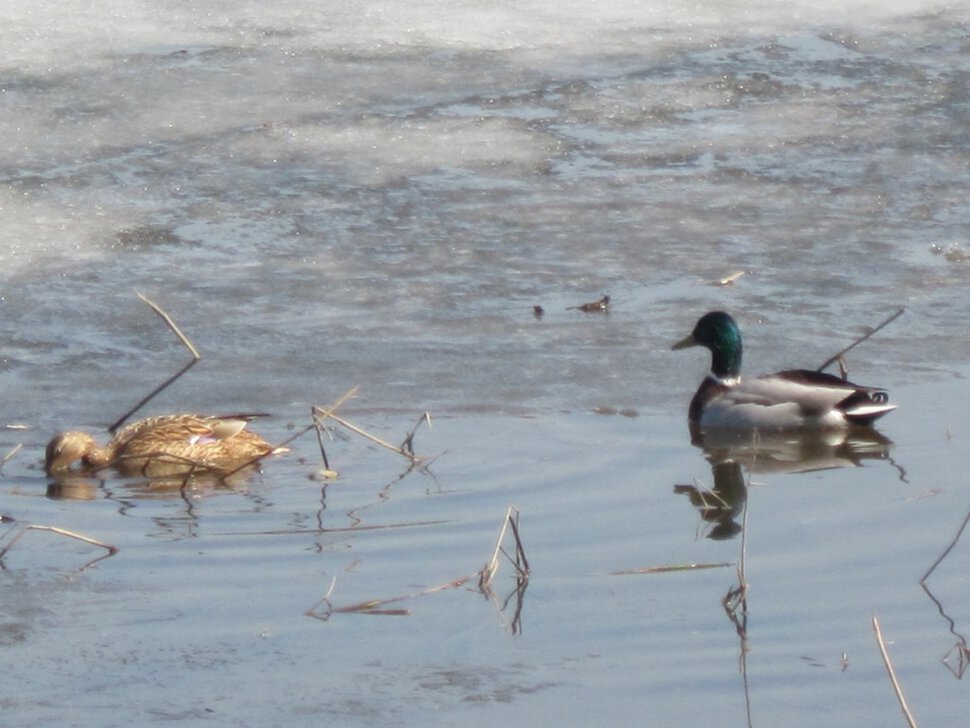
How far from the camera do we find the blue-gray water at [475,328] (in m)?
4.59

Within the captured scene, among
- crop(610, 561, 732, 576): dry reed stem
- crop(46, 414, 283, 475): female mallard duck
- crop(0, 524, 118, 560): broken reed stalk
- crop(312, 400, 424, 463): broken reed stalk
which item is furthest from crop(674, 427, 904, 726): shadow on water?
crop(0, 524, 118, 560): broken reed stalk

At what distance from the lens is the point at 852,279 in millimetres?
8070

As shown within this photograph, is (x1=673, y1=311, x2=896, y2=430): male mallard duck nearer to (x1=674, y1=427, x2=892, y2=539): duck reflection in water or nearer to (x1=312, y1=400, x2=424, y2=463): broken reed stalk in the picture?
(x1=674, y1=427, x2=892, y2=539): duck reflection in water

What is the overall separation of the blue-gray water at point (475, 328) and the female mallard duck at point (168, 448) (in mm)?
133

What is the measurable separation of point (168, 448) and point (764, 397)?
221cm

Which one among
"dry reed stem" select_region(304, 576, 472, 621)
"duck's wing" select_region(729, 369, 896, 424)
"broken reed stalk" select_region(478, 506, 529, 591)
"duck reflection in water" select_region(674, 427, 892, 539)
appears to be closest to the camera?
"dry reed stem" select_region(304, 576, 472, 621)

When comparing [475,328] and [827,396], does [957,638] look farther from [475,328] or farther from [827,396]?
[475,328]

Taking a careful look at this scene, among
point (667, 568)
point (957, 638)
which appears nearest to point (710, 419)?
point (667, 568)

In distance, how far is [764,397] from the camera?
7.12 m

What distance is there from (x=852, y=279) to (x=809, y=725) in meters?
4.10

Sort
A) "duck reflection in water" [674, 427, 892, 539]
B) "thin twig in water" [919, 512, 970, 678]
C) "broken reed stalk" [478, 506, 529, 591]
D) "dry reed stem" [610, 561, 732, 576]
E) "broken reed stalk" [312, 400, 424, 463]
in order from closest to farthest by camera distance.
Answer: "thin twig in water" [919, 512, 970, 678]
"broken reed stalk" [478, 506, 529, 591]
"dry reed stem" [610, 561, 732, 576]
"broken reed stalk" [312, 400, 424, 463]
"duck reflection in water" [674, 427, 892, 539]

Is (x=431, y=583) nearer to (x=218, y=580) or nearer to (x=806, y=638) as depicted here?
(x=218, y=580)

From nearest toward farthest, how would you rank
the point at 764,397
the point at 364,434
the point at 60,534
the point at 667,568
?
the point at 667,568 < the point at 60,534 < the point at 364,434 < the point at 764,397

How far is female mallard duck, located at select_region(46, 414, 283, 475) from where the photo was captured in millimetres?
6082
